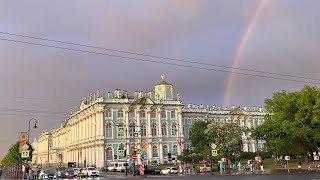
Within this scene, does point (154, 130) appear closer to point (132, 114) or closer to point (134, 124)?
point (132, 114)

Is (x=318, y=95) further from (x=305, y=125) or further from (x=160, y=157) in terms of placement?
(x=160, y=157)

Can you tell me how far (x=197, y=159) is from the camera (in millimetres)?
91812

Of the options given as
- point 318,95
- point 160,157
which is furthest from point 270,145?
point 160,157

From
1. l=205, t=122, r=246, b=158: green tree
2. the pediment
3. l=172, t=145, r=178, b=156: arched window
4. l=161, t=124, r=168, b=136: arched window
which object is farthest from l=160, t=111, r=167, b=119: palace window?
the pediment

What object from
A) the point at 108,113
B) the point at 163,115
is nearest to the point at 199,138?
the point at 163,115

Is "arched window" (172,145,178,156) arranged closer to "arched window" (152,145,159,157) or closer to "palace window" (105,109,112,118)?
"arched window" (152,145,159,157)

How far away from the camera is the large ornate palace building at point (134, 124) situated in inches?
3937

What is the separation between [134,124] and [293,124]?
4365 cm

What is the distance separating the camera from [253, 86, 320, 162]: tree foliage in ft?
224

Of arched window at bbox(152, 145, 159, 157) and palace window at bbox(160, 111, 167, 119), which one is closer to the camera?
arched window at bbox(152, 145, 159, 157)

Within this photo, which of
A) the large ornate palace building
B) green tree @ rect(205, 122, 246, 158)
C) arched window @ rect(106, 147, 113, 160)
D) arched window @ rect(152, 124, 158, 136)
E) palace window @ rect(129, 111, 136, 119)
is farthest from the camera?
arched window @ rect(152, 124, 158, 136)

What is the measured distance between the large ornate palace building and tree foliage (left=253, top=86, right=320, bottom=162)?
105ft

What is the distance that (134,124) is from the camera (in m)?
101

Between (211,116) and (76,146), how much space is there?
4451cm
